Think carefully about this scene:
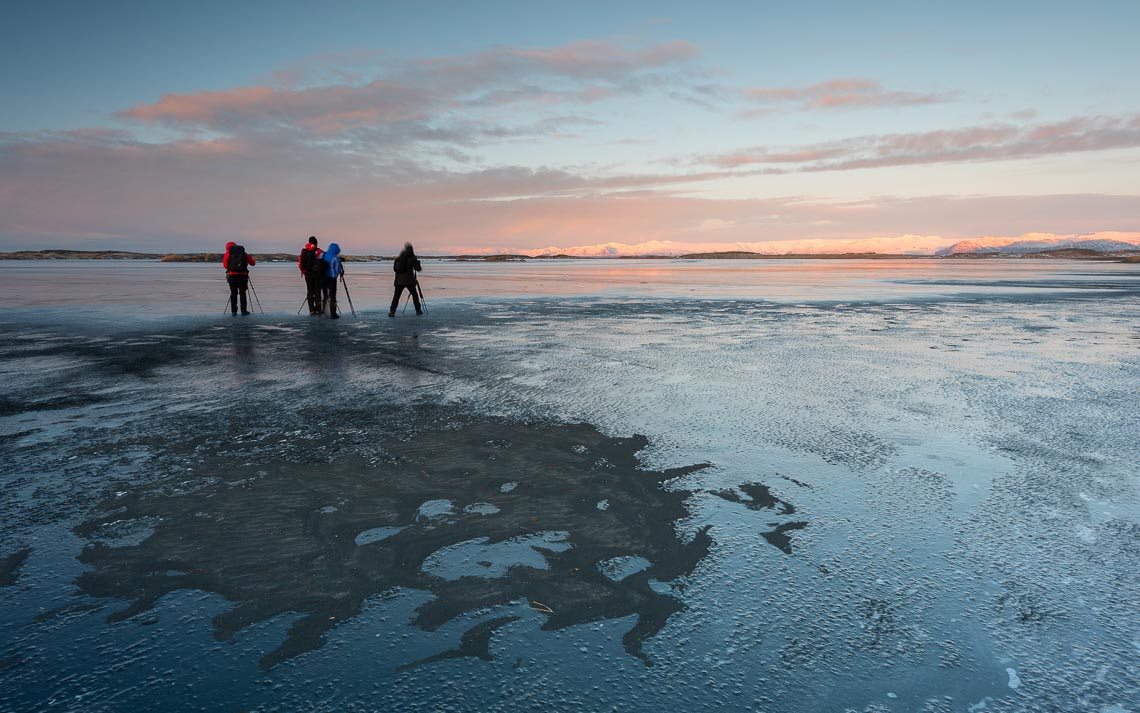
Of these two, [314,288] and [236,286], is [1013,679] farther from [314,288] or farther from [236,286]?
[236,286]

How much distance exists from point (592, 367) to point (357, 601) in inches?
284

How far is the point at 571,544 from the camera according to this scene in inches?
158

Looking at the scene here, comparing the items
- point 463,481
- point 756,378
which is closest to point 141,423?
point 463,481

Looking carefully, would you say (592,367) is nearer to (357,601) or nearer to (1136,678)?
(357,601)

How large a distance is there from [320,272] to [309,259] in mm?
680

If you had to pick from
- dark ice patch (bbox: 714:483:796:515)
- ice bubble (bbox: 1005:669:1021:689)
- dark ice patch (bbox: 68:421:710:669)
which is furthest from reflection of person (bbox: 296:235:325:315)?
ice bubble (bbox: 1005:669:1021:689)

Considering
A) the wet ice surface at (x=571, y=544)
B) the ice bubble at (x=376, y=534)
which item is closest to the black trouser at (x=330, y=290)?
the wet ice surface at (x=571, y=544)

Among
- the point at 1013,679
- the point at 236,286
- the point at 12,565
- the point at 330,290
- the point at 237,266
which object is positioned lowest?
the point at 1013,679

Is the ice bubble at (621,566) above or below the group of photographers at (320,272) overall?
below

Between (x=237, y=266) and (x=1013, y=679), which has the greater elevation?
(x=237, y=266)

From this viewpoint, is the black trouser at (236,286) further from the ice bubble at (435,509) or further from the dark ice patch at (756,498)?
the dark ice patch at (756,498)

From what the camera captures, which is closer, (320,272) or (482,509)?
(482,509)

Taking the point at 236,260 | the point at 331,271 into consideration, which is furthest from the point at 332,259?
the point at 236,260

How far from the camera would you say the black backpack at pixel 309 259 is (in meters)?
19.3
